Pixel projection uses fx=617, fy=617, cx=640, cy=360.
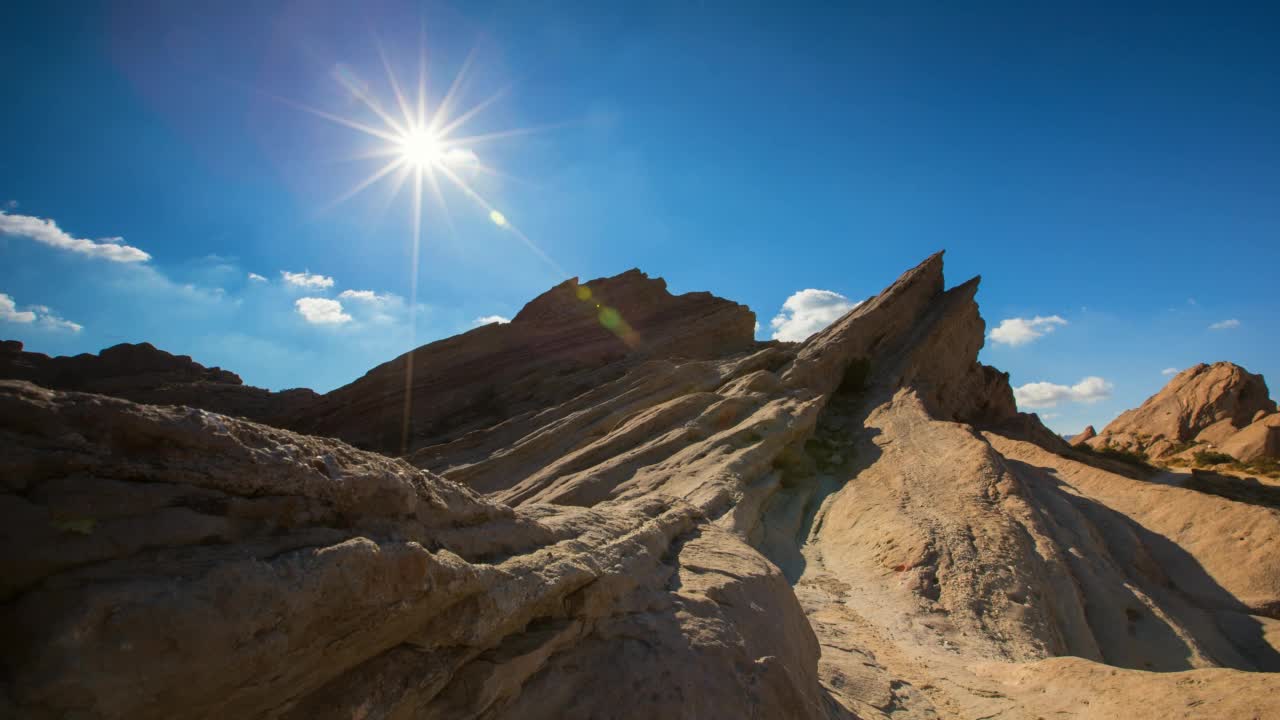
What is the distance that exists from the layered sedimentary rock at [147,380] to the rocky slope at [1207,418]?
57789mm

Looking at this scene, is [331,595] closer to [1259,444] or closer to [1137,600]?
[1137,600]

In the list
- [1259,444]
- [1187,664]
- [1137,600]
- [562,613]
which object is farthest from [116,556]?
[1259,444]

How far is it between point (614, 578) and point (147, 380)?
3516 centimetres

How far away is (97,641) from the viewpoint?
2371mm

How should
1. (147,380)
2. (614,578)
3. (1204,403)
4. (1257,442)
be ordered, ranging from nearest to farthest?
1. (614,578)
2. (147,380)
3. (1257,442)
4. (1204,403)

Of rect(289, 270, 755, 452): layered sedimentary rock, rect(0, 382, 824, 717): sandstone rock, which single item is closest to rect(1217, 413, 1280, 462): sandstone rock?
rect(289, 270, 755, 452): layered sedimentary rock

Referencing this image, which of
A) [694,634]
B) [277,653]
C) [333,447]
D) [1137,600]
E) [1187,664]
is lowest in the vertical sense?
[1187,664]

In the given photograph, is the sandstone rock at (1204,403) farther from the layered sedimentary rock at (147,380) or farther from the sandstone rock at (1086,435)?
the layered sedimentary rock at (147,380)

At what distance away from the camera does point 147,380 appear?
30875 millimetres

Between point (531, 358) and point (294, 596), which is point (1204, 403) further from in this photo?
point (294, 596)

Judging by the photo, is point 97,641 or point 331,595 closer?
point 97,641

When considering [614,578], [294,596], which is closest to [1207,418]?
[614,578]

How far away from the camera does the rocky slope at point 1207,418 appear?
41250 mm

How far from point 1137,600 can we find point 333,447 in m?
15.9
